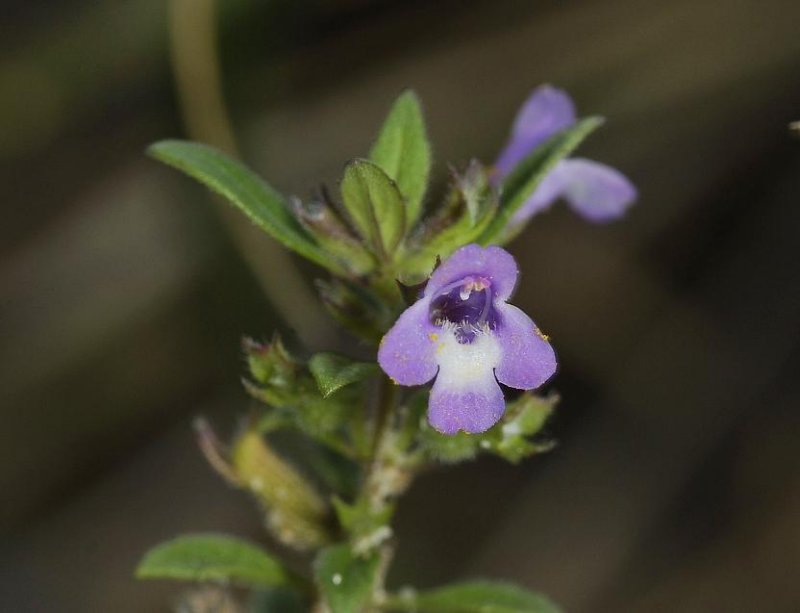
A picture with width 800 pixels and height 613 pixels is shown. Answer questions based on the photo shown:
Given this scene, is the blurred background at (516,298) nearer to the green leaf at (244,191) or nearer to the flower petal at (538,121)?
the flower petal at (538,121)

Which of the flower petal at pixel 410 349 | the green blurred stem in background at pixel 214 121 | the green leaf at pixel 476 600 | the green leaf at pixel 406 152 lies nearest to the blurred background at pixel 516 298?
the green blurred stem in background at pixel 214 121

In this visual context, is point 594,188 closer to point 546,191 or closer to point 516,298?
point 546,191

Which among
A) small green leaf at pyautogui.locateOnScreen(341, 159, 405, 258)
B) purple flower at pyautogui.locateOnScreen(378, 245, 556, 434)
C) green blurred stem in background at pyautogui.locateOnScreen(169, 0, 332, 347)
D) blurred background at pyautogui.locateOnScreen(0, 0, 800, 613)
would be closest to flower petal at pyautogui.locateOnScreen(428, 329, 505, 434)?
purple flower at pyautogui.locateOnScreen(378, 245, 556, 434)

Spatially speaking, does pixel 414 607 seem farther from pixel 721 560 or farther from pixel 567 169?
pixel 721 560

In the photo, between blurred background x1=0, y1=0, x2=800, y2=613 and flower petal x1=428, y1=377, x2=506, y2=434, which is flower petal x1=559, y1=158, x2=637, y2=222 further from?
blurred background x1=0, y1=0, x2=800, y2=613

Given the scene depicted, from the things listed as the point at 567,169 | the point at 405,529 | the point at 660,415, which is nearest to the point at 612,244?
the point at 660,415
